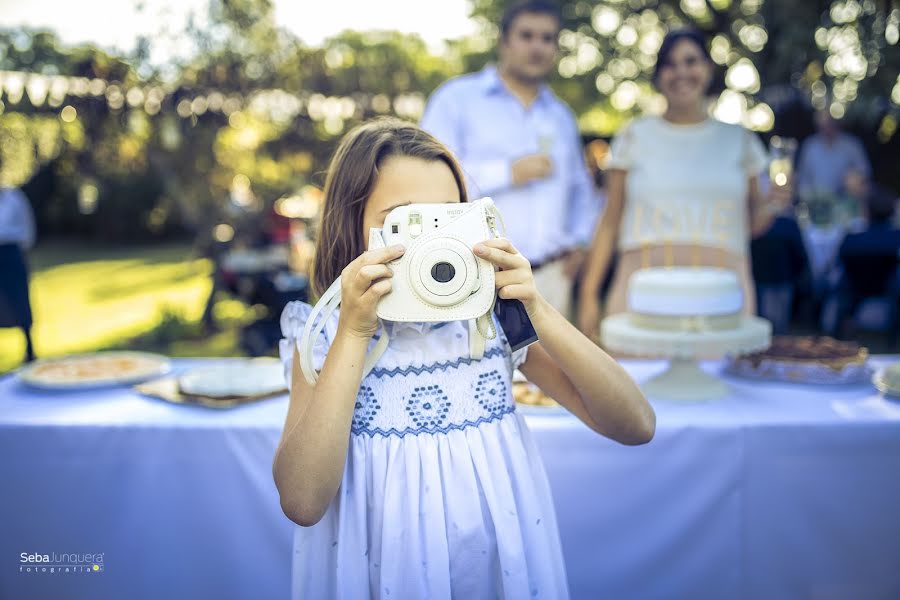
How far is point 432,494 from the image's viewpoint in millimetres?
1220

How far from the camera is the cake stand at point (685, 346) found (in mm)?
1890

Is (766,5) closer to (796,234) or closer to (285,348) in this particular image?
(796,234)

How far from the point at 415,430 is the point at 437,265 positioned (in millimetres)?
335

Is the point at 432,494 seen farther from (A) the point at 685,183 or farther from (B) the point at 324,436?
(A) the point at 685,183

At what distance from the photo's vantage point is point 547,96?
3.37 metres

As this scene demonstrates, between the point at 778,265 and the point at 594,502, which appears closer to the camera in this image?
the point at 594,502

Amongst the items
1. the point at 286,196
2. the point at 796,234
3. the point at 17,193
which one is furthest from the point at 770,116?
the point at 17,193

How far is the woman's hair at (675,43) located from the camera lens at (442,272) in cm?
216

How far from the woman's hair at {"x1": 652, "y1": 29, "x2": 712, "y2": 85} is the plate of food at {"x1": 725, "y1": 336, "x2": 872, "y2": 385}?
126 cm

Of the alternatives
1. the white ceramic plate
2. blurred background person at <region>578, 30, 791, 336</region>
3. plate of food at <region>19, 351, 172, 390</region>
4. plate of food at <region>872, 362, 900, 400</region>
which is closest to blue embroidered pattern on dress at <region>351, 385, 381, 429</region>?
the white ceramic plate

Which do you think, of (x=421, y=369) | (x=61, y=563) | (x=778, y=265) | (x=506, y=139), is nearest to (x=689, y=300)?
(x=421, y=369)

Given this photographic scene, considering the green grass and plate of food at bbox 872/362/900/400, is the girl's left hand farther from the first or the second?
the green grass

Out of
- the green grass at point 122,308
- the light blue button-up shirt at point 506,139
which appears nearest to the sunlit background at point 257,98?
the green grass at point 122,308

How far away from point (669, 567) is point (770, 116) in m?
10.5
